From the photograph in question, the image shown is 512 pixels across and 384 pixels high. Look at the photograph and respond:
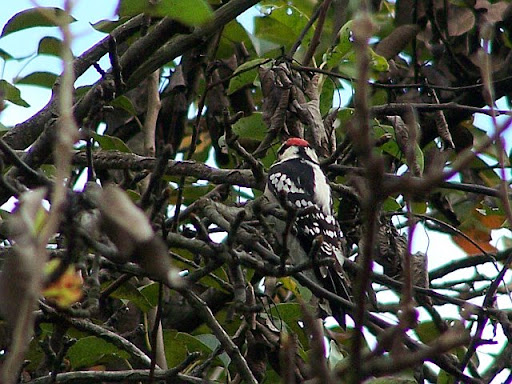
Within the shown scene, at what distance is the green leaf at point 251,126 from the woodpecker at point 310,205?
167 millimetres

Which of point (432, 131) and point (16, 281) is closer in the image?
point (16, 281)

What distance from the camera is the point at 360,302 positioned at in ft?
3.70

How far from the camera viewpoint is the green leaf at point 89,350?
317cm

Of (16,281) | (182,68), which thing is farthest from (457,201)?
(16,281)

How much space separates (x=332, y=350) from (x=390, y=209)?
80 centimetres

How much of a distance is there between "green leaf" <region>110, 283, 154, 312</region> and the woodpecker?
58cm

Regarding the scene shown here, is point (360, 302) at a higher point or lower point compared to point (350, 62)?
lower

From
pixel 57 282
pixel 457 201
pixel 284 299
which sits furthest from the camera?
pixel 457 201

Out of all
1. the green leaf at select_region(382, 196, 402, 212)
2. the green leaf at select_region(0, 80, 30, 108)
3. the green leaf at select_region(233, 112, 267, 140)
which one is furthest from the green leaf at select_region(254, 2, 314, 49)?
the green leaf at select_region(0, 80, 30, 108)

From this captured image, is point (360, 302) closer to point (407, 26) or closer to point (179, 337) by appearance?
point (179, 337)

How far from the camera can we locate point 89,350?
3227 mm

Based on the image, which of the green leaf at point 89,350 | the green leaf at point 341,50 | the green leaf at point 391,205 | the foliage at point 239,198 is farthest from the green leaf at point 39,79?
the green leaf at point 391,205

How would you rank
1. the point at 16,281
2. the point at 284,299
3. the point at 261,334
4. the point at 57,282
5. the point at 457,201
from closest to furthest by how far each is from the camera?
the point at 16,281, the point at 57,282, the point at 261,334, the point at 284,299, the point at 457,201

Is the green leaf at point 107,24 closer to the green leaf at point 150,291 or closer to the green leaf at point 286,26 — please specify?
the green leaf at point 286,26
